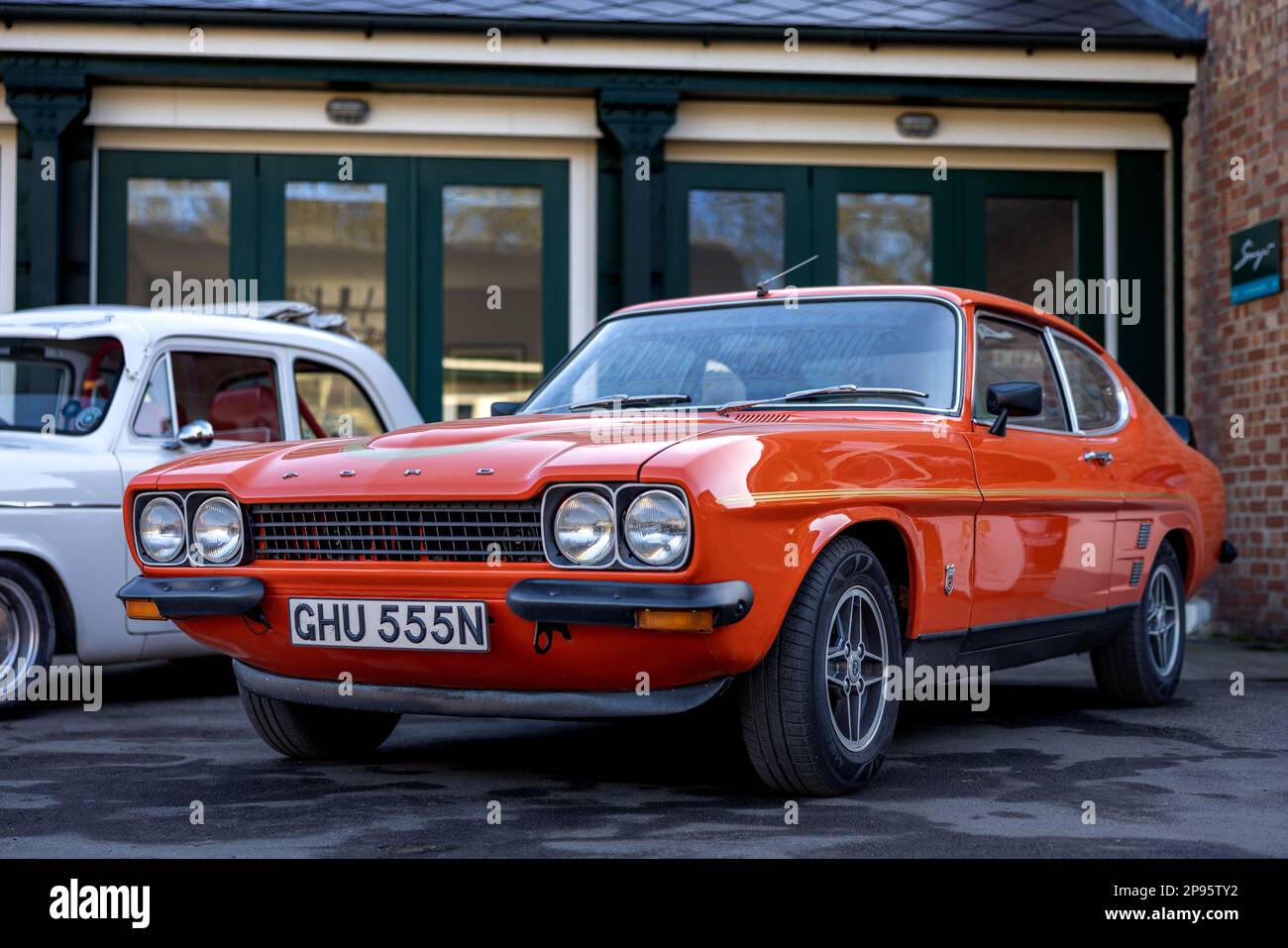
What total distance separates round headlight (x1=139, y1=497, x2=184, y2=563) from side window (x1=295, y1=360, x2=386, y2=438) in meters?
2.79

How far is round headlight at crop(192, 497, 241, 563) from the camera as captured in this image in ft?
14.4

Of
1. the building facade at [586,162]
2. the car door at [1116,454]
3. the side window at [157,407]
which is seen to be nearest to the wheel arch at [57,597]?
the side window at [157,407]

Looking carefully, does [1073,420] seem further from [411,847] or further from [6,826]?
[6,826]

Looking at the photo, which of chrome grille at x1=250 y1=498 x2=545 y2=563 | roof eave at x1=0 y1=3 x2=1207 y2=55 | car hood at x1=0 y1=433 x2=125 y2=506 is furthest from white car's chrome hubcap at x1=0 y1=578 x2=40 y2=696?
roof eave at x1=0 y1=3 x2=1207 y2=55

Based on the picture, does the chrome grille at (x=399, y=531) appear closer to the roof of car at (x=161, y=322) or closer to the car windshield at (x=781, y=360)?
the car windshield at (x=781, y=360)

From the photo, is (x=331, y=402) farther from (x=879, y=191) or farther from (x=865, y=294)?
(x=879, y=191)

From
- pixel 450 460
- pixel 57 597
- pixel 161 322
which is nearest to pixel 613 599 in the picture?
pixel 450 460

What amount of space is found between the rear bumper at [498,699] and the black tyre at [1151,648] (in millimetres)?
2887

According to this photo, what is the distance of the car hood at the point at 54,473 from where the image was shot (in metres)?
6.18

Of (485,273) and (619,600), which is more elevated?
(485,273)

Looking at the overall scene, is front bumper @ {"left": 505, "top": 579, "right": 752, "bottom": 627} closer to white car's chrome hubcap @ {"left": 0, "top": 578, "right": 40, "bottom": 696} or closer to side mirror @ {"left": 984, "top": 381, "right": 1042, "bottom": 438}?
side mirror @ {"left": 984, "top": 381, "right": 1042, "bottom": 438}

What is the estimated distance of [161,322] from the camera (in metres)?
6.90

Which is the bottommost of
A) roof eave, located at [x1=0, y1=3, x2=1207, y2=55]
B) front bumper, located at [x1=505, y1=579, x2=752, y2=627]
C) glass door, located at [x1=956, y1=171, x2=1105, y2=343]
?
front bumper, located at [x1=505, y1=579, x2=752, y2=627]

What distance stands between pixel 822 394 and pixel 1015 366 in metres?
1.11
